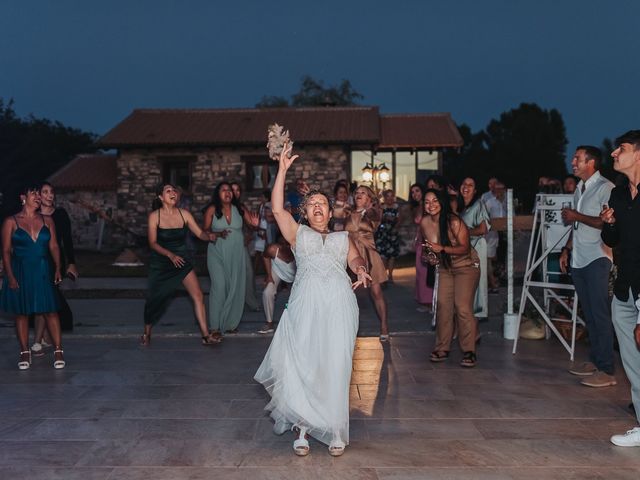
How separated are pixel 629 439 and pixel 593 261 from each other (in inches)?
75.2

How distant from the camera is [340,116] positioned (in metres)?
26.0

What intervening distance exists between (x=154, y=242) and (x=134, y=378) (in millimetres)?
1807

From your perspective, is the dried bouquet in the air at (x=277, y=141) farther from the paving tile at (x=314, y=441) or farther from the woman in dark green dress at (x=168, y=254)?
the woman in dark green dress at (x=168, y=254)

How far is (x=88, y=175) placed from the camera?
27.0 metres

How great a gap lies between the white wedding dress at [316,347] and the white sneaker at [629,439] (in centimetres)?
182

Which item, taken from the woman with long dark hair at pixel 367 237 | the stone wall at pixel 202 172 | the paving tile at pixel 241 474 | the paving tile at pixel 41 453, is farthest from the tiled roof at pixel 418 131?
the paving tile at pixel 241 474

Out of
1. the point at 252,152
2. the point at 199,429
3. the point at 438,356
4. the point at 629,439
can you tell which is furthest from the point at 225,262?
the point at 252,152

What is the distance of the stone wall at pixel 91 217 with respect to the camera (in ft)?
84.4

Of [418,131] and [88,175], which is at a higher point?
[418,131]

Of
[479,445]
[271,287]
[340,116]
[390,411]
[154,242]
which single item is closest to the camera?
[479,445]

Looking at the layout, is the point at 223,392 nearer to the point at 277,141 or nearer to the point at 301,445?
the point at 301,445

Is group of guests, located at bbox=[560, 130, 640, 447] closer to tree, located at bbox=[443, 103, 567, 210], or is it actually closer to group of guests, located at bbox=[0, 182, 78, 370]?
group of guests, located at bbox=[0, 182, 78, 370]

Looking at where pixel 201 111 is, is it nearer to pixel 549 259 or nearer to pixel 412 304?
pixel 412 304

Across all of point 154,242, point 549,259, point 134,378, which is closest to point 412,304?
point 549,259
